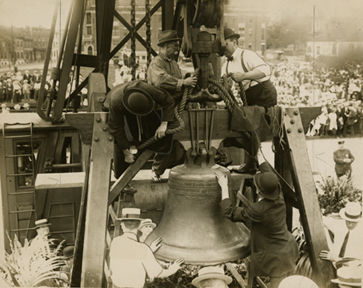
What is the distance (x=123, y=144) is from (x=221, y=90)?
710 millimetres

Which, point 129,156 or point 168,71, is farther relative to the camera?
point 168,71

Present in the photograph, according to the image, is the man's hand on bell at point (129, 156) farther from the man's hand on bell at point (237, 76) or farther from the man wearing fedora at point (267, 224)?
the man's hand on bell at point (237, 76)

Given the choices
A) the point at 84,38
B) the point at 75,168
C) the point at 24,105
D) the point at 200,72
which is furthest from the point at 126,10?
the point at 200,72

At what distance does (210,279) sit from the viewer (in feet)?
10.3

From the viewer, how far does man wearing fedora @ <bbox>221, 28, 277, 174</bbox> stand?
10.3 ft

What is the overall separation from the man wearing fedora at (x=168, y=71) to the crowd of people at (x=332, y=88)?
38.7 inches

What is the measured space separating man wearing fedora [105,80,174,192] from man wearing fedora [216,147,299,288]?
1.51ft

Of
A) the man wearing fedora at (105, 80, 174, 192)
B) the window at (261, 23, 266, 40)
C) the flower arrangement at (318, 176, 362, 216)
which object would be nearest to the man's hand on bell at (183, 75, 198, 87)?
the man wearing fedora at (105, 80, 174, 192)

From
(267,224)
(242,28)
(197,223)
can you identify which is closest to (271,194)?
(267,224)

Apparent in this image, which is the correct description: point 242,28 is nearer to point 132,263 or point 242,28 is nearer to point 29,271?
point 132,263

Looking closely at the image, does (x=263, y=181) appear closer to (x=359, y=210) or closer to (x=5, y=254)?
(x=359, y=210)

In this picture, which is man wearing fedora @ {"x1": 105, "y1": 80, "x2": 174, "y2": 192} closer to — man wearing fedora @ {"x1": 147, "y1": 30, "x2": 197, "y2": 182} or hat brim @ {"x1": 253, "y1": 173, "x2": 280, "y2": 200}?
man wearing fedora @ {"x1": 147, "y1": 30, "x2": 197, "y2": 182}

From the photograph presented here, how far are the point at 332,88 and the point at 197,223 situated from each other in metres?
1.75

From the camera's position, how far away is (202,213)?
113 inches
